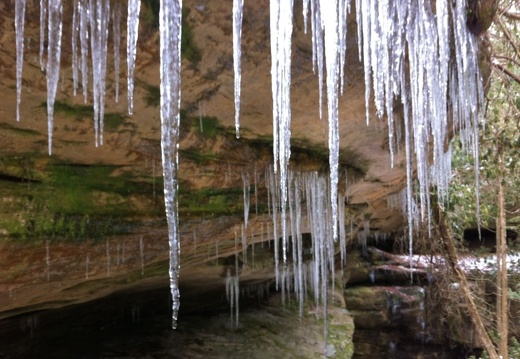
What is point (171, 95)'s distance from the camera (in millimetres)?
2865

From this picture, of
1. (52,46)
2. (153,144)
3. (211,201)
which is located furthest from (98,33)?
(211,201)

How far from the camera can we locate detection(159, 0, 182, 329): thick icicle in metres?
2.46

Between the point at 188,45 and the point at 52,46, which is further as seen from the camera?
the point at 188,45

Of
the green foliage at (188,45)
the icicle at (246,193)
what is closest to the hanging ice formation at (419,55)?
the green foliage at (188,45)

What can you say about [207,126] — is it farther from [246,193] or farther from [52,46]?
[52,46]

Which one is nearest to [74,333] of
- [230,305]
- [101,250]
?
[230,305]

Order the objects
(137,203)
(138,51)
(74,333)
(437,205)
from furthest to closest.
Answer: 1. (437,205)
2. (74,333)
3. (137,203)
4. (138,51)

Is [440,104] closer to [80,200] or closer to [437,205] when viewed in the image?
[80,200]

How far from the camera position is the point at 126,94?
3428 mm

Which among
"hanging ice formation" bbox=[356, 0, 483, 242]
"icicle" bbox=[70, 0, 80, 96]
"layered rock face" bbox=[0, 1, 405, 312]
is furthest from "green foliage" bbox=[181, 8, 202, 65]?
"hanging ice formation" bbox=[356, 0, 483, 242]

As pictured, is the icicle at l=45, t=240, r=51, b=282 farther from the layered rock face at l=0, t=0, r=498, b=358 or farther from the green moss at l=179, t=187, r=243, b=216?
the green moss at l=179, t=187, r=243, b=216

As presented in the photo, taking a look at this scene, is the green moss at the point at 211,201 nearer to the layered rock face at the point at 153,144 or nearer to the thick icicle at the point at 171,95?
the layered rock face at the point at 153,144

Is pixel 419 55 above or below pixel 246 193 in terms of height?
above

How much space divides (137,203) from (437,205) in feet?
18.2
